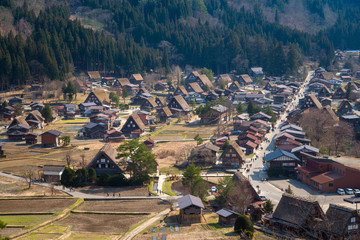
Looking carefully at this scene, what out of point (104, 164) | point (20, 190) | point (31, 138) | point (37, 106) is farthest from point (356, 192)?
point (37, 106)

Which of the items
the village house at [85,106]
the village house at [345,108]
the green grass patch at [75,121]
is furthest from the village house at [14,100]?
the village house at [345,108]

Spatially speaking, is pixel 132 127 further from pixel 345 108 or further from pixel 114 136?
pixel 345 108

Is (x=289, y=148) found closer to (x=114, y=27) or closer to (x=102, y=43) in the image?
(x=102, y=43)

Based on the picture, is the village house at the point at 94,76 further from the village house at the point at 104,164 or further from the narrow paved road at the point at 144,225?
the narrow paved road at the point at 144,225

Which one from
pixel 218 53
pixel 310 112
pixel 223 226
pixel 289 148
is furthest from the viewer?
pixel 218 53

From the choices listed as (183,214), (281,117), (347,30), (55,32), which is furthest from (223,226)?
(347,30)

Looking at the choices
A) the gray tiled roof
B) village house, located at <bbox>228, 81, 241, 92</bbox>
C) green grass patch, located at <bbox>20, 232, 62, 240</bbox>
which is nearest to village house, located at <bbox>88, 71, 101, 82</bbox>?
village house, located at <bbox>228, 81, 241, 92</bbox>
